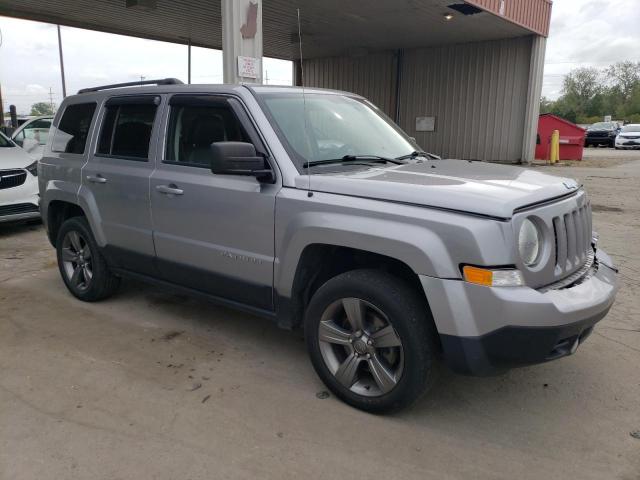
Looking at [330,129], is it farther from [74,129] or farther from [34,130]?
[34,130]

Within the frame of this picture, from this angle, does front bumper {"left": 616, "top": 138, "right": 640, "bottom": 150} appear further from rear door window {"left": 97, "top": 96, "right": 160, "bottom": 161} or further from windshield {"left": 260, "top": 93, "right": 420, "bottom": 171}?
rear door window {"left": 97, "top": 96, "right": 160, "bottom": 161}

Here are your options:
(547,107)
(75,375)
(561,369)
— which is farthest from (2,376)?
(547,107)

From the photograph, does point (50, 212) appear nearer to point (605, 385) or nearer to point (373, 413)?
point (373, 413)

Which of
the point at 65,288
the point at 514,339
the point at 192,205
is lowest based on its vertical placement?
→ the point at 65,288

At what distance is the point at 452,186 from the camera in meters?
2.87

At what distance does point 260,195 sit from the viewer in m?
3.36

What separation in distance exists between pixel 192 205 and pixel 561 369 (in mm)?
2766

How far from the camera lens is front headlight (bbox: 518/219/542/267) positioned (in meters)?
2.63

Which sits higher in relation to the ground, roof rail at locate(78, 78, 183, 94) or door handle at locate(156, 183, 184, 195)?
roof rail at locate(78, 78, 183, 94)

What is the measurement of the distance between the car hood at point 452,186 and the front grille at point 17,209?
6036mm

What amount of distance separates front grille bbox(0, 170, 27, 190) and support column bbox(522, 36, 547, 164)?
1565 cm

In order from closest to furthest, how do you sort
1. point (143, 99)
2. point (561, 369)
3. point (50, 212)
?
point (561, 369)
point (143, 99)
point (50, 212)

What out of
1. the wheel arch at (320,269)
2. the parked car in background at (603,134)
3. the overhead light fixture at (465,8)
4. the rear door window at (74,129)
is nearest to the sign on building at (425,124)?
the overhead light fixture at (465,8)

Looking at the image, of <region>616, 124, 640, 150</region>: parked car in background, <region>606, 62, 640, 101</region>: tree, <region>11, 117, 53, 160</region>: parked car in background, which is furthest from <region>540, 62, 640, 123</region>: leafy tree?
<region>11, 117, 53, 160</region>: parked car in background
